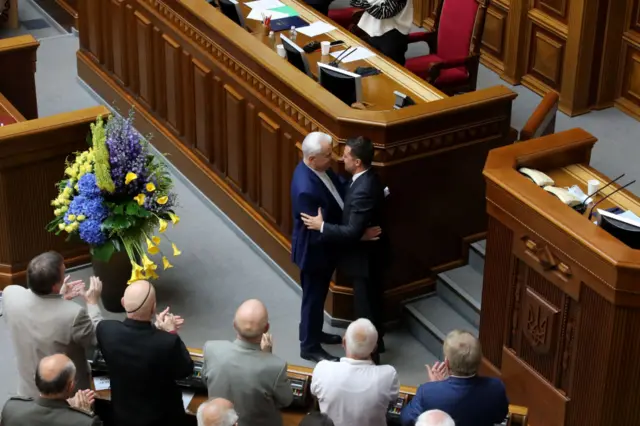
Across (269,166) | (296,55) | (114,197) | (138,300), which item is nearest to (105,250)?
(114,197)

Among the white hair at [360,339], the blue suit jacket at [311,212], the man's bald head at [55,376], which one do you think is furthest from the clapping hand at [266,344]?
the blue suit jacket at [311,212]

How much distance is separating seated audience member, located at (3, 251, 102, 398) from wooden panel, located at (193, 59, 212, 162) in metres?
2.81

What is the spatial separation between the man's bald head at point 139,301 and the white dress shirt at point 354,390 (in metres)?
0.78

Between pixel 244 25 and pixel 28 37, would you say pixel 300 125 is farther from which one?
pixel 28 37

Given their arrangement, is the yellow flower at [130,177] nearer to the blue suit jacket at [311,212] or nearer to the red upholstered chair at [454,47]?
the blue suit jacket at [311,212]

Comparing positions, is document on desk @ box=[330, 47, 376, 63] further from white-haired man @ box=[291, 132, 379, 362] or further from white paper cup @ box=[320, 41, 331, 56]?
white-haired man @ box=[291, 132, 379, 362]

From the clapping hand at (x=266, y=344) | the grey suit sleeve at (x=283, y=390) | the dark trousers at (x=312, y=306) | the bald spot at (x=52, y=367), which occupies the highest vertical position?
the bald spot at (x=52, y=367)

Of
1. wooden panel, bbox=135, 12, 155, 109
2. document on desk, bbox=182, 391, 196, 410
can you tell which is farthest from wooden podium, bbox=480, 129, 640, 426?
wooden panel, bbox=135, 12, 155, 109

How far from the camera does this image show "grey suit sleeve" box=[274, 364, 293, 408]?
5.21m

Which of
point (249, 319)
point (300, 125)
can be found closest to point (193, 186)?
point (300, 125)

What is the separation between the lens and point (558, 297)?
5777mm

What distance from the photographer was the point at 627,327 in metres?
5.46

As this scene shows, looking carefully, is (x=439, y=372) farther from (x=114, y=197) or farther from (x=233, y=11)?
(x=233, y=11)

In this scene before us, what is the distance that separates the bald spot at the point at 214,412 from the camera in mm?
4582
